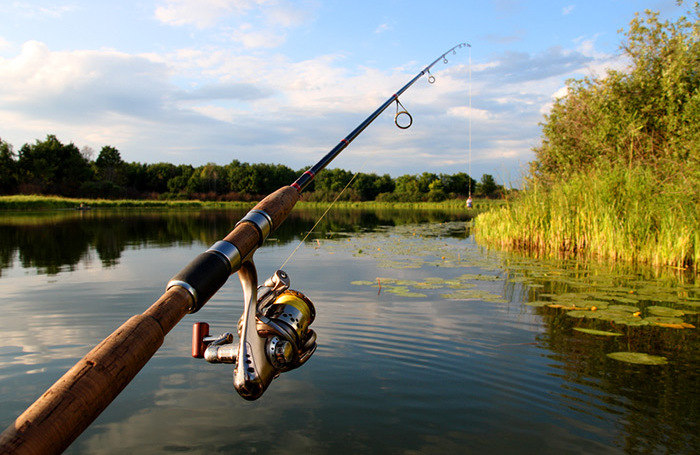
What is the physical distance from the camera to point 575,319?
5.32 metres

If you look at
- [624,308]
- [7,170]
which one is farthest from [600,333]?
[7,170]

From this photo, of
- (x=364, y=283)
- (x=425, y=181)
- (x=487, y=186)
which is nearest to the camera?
(x=364, y=283)

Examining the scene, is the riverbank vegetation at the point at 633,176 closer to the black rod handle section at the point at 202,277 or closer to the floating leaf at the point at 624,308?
the floating leaf at the point at 624,308

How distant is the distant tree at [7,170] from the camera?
4934 cm

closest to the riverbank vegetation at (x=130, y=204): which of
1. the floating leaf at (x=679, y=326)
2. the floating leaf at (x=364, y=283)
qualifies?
the floating leaf at (x=364, y=283)

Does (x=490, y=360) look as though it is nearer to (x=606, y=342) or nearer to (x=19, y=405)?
(x=606, y=342)

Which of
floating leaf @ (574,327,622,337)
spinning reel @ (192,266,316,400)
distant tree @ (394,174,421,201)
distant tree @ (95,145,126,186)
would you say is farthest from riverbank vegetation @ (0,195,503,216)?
spinning reel @ (192,266,316,400)

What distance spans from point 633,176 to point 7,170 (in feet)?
187

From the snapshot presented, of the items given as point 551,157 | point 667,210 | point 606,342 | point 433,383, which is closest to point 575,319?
point 606,342

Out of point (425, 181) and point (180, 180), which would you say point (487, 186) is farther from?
point (180, 180)

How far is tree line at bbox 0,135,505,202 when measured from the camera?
5178 centimetres

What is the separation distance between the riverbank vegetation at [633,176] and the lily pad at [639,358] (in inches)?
218

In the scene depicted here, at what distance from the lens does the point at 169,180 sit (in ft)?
247

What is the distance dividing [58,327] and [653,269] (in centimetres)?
904
